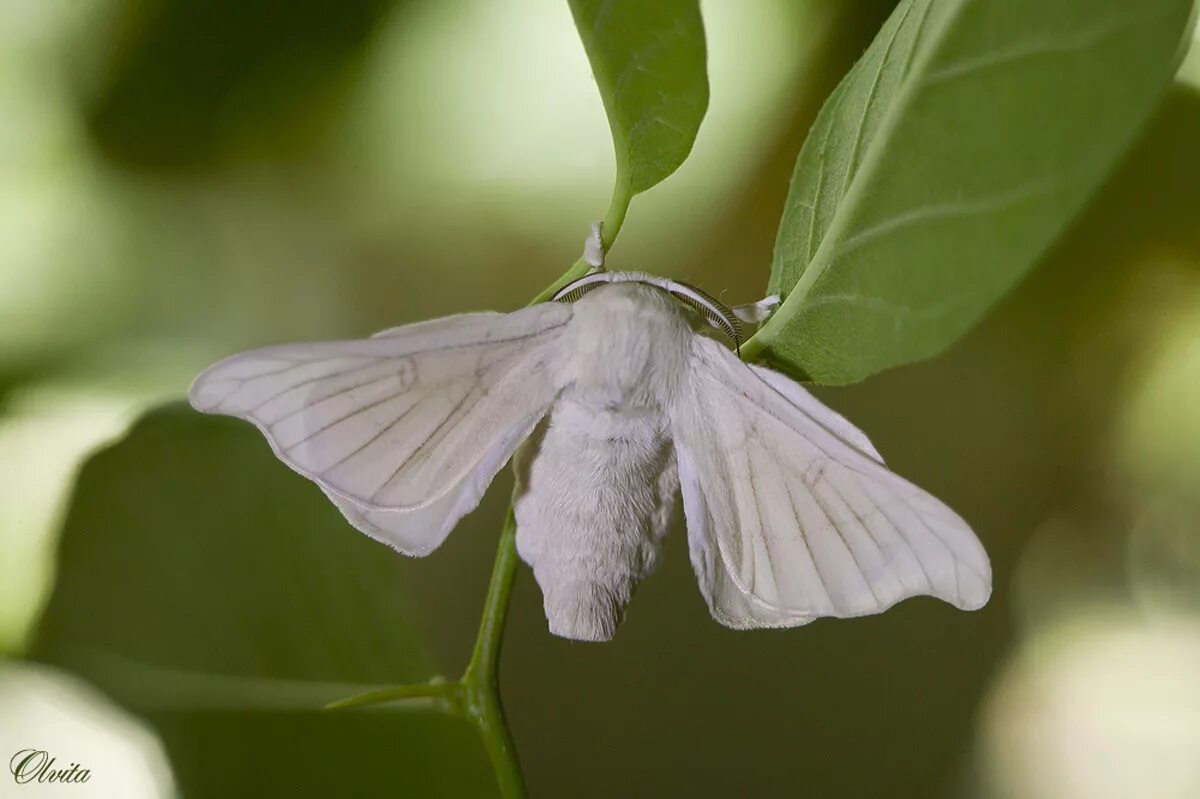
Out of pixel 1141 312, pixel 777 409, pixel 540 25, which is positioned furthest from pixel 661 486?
pixel 1141 312

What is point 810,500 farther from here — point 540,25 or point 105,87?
point 105,87

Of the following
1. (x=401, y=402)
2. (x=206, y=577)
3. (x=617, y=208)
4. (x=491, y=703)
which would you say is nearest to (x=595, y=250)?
(x=617, y=208)

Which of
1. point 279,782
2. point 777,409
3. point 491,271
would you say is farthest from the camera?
point 491,271

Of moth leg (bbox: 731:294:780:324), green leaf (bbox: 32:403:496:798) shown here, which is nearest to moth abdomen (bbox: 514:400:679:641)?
moth leg (bbox: 731:294:780:324)

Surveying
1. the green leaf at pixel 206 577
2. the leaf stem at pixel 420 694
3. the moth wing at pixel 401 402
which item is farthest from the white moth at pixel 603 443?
the green leaf at pixel 206 577

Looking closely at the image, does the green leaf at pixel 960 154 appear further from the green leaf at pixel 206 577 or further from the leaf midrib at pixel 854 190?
the green leaf at pixel 206 577

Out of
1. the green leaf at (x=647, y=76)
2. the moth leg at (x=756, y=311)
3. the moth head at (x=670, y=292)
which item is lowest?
the moth leg at (x=756, y=311)
